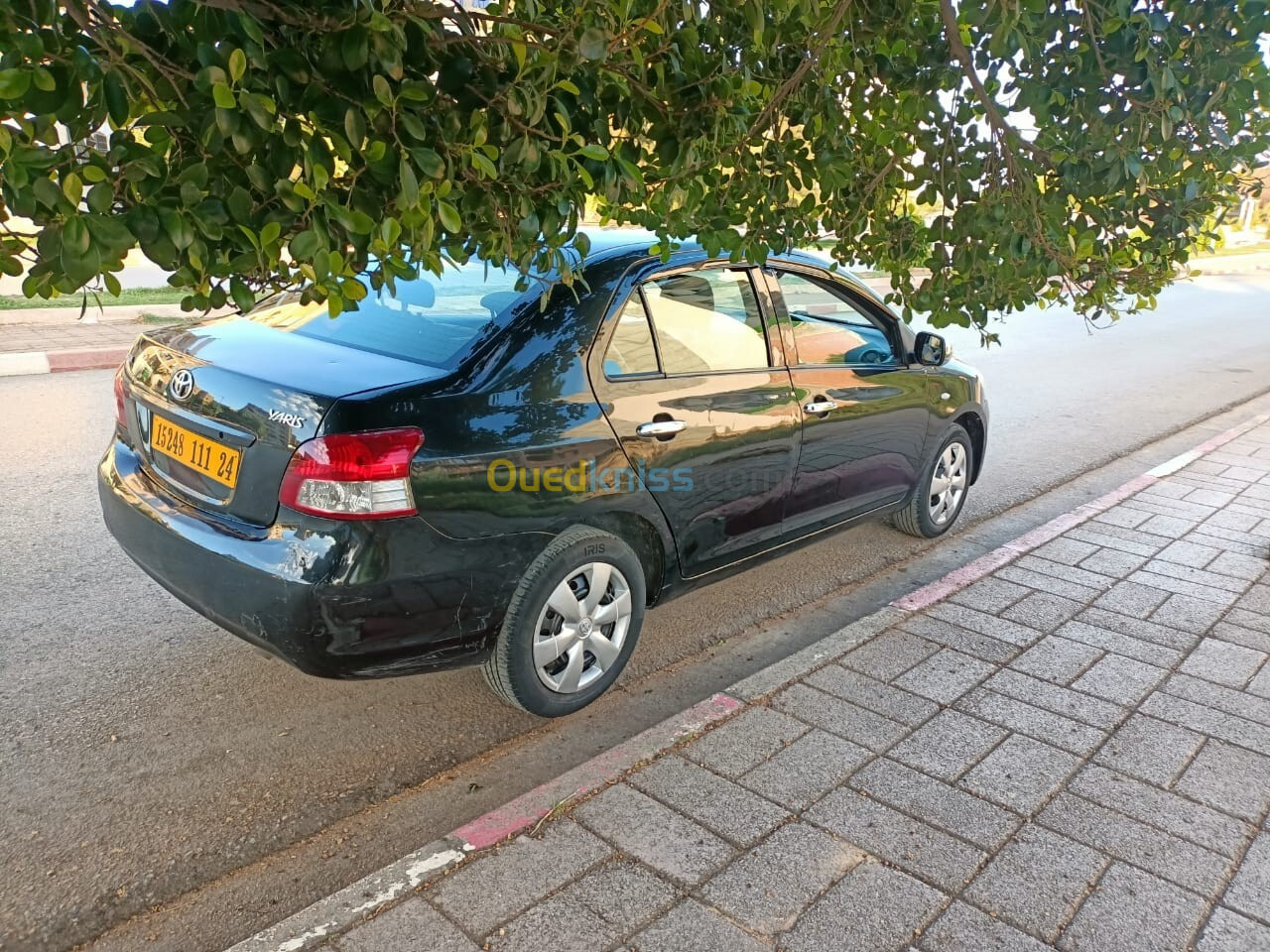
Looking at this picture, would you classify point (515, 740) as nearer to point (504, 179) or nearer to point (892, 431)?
point (504, 179)

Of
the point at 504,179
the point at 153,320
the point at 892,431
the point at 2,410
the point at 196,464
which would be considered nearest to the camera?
the point at 504,179

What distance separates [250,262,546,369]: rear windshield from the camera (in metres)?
2.99

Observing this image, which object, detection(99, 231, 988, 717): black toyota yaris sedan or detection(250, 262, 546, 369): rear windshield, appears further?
detection(250, 262, 546, 369): rear windshield

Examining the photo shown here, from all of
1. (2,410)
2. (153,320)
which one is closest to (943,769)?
(2,410)

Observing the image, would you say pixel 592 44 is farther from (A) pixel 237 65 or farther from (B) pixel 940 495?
(B) pixel 940 495

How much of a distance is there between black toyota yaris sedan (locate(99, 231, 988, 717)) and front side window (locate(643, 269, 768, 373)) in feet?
0.03

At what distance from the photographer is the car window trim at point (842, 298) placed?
388 centimetres

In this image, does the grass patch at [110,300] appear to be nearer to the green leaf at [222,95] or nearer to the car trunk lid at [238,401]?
the car trunk lid at [238,401]

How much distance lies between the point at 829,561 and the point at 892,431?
2.73 ft

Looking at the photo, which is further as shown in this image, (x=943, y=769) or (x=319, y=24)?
(x=943, y=769)

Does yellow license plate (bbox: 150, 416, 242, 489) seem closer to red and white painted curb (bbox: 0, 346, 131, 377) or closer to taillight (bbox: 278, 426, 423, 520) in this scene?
taillight (bbox: 278, 426, 423, 520)

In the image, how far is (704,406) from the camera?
135 inches

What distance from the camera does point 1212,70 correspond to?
2.75 m

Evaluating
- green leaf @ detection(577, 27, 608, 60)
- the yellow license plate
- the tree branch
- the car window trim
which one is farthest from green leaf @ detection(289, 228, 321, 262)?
the car window trim
